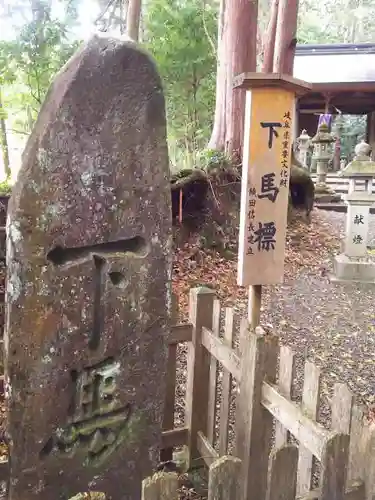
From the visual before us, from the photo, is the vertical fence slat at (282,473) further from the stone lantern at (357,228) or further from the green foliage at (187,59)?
the green foliage at (187,59)

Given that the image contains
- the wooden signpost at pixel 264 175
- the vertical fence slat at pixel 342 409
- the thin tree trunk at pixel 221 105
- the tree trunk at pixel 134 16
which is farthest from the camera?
the thin tree trunk at pixel 221 105

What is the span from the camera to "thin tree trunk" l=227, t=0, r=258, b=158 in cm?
777

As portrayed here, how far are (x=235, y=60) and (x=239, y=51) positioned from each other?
0.49 feet

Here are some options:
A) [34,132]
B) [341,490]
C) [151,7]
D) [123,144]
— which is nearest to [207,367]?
[341,490]

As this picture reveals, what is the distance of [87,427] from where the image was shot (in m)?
2.09

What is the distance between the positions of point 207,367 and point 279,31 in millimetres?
7491

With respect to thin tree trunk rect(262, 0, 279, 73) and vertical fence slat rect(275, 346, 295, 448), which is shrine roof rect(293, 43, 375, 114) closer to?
thin tree trunk rect(262, 0, 279, 73)

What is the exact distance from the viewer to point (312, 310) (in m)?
6.02

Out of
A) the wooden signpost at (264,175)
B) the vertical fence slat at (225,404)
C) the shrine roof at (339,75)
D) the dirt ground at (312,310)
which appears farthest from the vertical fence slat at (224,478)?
the shrine roof at (339,75)

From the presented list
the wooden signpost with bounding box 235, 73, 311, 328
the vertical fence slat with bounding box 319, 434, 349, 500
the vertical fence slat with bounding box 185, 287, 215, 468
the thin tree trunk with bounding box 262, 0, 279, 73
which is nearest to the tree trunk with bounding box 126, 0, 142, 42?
the thin tree trunk with bounding box 262, 0, 279, 73

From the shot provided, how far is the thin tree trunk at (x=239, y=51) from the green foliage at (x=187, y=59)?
2.48 ft

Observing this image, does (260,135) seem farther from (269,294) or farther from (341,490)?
(269,294)

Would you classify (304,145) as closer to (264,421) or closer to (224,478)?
(264,421)

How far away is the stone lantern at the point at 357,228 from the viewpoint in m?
7.08
